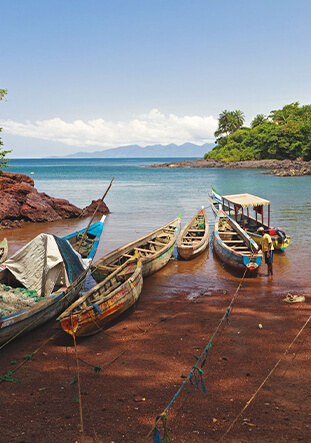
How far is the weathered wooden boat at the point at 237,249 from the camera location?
13.3 meters

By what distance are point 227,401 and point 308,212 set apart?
25589 millimetres

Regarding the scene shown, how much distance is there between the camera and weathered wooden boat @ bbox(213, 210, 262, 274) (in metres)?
13.3

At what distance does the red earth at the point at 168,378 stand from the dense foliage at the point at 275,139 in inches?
3535

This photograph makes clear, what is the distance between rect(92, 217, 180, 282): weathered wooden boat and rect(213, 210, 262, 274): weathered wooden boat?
2.17m

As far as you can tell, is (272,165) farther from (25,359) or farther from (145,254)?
(25,359)

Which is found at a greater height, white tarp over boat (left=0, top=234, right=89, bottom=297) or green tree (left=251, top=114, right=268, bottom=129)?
green tree (left=251, top=114, right=268, bottom=129)

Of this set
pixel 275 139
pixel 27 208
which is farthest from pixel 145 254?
pixel 275 139

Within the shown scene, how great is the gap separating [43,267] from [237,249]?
8.27m

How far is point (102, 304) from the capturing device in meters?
8.89

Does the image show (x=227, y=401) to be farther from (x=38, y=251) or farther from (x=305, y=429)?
(x=38, y=251)

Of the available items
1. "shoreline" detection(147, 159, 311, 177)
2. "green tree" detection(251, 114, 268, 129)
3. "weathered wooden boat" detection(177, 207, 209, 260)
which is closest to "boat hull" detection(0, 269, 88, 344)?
"weathered wooden boat" detection(177, 207, 209, 260)

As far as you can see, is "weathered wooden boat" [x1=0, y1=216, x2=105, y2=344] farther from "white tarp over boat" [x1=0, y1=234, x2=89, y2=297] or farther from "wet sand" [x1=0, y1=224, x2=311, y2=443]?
"wet sand" [x1=0, y1=224, x2=311, y2=443]

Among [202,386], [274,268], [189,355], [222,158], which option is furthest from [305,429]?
[222,158]

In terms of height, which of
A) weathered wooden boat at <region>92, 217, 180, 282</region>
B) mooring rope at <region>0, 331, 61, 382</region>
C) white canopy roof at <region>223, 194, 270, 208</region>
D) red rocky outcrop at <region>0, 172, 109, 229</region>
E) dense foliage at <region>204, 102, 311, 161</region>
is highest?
dense foliage at <region>204, 102, 311, 161</region>
